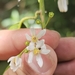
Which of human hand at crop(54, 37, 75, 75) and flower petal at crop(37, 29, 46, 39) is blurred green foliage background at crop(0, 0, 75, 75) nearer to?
human hand at crop(54, 37, 75, 75)

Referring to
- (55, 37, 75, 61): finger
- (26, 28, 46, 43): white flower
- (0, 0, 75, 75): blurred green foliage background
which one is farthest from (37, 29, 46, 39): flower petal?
(0, 0, 75, 75): blurred green foliage background

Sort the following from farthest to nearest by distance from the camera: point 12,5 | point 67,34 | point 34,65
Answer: point 12,5 < point 67,34 < point 34,65

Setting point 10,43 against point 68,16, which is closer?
point 10,43

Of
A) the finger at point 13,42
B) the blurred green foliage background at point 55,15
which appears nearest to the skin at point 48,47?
the finger at point 13,42

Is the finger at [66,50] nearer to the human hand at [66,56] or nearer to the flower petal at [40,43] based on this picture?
the human hand at [66,56]

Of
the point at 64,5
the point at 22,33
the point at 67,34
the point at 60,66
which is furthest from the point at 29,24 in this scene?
the point at 64,5

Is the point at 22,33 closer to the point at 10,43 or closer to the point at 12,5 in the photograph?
the point at 10,43

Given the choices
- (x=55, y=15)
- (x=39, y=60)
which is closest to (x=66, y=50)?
(x=39, y=60)

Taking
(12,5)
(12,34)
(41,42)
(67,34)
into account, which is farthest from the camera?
(12,5)
